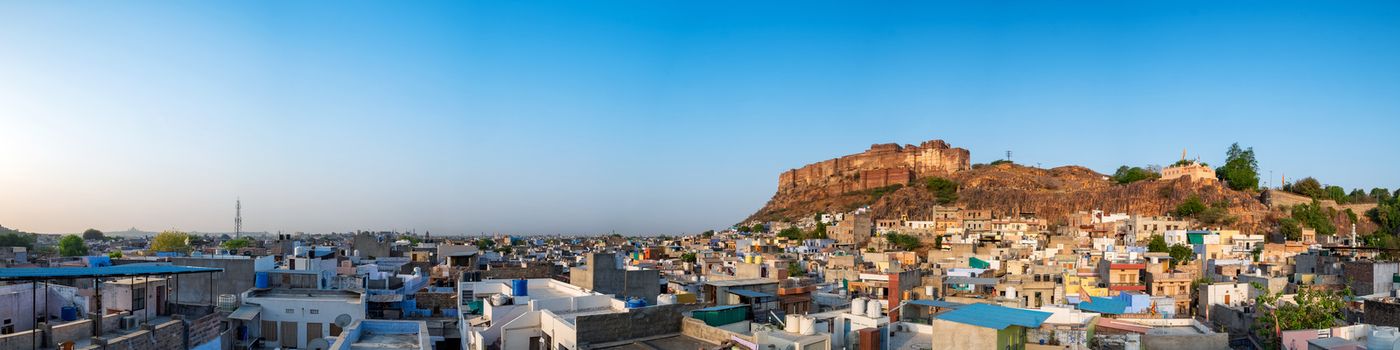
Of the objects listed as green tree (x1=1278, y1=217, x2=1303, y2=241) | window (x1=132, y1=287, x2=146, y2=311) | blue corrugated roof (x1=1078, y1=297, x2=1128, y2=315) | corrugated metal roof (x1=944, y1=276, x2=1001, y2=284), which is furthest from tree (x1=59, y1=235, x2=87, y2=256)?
green tree (x1=1278, y1=217, x2=1303, y2=241)

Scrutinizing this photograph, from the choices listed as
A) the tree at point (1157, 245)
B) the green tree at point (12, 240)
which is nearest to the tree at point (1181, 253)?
the tree at point (1157, 245)

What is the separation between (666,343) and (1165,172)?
84.1m

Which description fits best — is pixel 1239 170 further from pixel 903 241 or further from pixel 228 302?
pixel 228 302

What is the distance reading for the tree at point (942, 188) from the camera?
93.8m

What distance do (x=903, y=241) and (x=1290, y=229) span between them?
91.5ft

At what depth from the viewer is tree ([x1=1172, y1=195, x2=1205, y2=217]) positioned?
214 ft

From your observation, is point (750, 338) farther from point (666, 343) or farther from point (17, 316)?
point (17, 316)

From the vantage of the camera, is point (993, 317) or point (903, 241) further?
point (903, 241)

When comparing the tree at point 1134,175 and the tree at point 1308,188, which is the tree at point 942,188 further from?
the tree at point 1308,188

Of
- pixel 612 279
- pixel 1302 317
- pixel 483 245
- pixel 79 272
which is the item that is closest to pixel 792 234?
pixel 483 245

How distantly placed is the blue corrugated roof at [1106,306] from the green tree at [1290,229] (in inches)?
1791

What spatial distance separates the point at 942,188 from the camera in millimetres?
100062

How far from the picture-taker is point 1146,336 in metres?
12.1

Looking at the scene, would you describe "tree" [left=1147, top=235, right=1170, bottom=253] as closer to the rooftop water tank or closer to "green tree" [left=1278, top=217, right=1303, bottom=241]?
"green tree" [left=1278, top=217, right=1303, bottom=241]
